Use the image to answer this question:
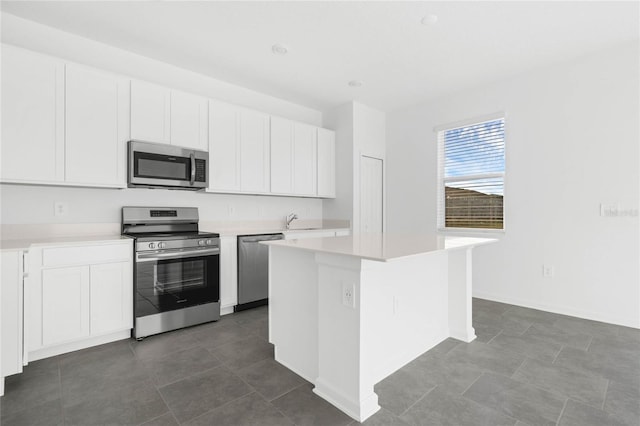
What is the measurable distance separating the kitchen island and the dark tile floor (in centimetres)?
11

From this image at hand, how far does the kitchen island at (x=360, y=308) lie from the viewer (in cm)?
171

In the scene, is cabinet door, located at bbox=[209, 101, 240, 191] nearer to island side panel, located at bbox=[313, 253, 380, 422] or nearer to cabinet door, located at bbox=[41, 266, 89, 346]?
cabinet door, located at bbox=[41, 266, 89, 346]

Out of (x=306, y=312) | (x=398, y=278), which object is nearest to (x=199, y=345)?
(x=306, y=312)

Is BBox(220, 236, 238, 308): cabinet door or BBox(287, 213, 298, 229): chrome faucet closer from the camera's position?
BBox(220, 236, 238, 308): cabinet door

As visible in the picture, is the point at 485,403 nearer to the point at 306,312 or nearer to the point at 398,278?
the point at 398,278

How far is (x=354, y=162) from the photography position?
4.65 meters

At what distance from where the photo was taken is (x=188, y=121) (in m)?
3.34

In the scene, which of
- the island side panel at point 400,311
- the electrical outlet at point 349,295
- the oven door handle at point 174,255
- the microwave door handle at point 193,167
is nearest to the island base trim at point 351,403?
the island side panel at point 400,311

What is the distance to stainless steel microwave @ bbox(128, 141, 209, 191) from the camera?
2973 mm

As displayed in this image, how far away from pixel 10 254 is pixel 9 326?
0.46 meters

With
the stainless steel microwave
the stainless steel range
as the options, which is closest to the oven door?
the stainless steel range

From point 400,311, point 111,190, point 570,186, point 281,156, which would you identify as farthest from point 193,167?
point 570,186

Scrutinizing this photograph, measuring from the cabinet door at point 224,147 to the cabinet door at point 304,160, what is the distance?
89 cm

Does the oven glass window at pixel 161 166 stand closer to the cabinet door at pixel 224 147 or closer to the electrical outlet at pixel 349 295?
the cabinet door at pixel 224 147
